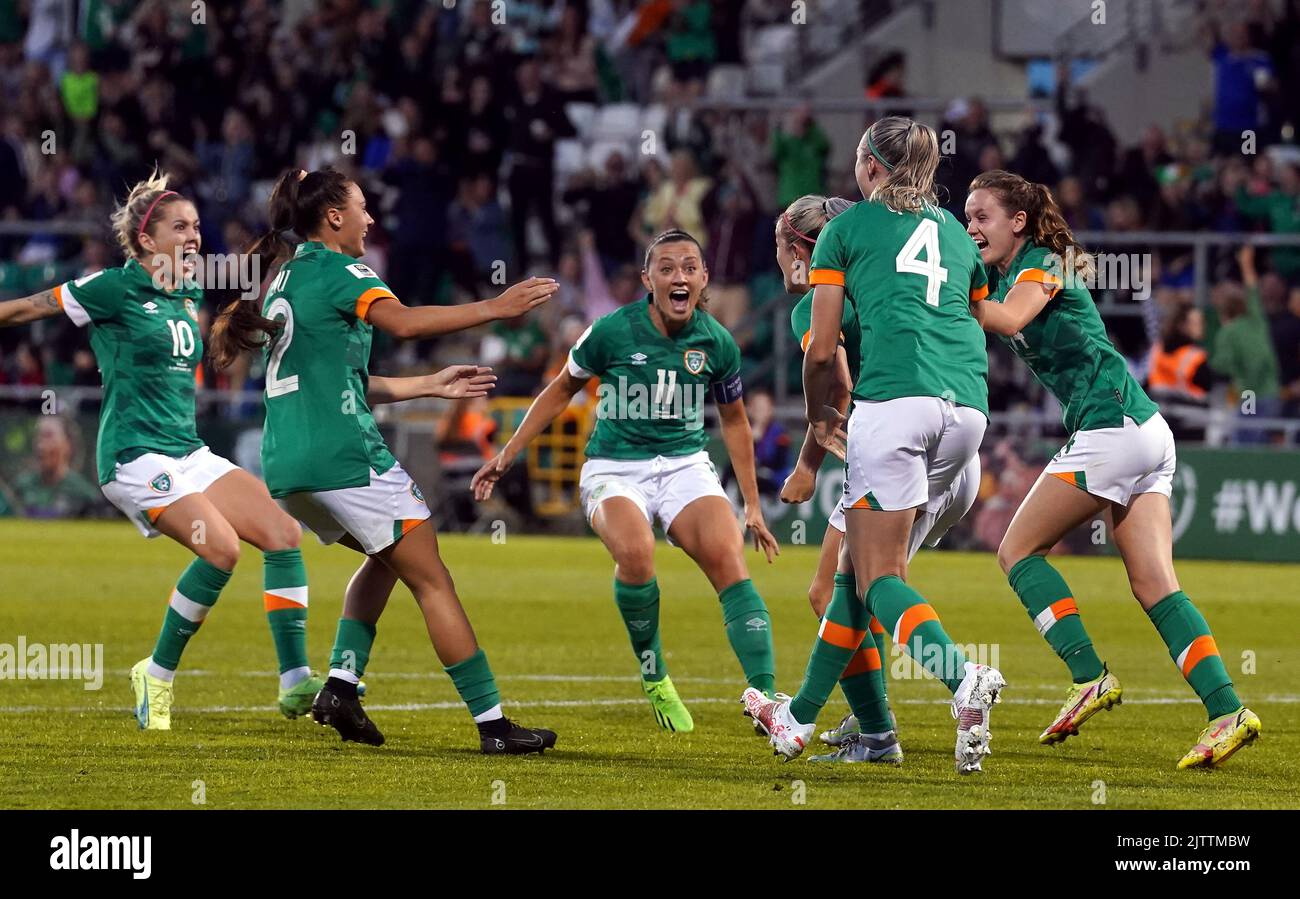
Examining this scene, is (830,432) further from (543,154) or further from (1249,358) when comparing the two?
(543,154)

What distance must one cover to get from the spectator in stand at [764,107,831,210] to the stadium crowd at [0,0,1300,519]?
0.03 m

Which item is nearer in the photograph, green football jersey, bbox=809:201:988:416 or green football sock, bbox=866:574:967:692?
green football sock, bbox=866:574:967:692

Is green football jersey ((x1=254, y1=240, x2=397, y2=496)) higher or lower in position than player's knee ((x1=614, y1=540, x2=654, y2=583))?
higher

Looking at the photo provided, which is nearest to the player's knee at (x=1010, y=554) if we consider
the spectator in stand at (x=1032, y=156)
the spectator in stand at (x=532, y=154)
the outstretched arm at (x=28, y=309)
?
the outstretched arm at (x=28, y=309)

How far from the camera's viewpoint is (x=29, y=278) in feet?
84.6

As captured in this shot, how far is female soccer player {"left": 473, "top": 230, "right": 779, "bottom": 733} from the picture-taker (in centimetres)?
880

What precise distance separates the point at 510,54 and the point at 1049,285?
18.5 metres

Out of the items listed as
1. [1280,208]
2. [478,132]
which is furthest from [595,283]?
[1280,208]

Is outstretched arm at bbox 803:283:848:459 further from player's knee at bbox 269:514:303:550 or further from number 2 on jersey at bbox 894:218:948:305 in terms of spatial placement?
player's knee at bbox 269:514:303:550

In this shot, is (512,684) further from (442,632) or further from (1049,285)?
(1049,285)

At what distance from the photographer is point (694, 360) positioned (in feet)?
29.6

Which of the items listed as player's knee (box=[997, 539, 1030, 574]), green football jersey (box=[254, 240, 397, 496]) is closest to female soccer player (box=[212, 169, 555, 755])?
green football jersey (box=[254, 240, 397, 496])

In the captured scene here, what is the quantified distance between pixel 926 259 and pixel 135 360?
145 inches
